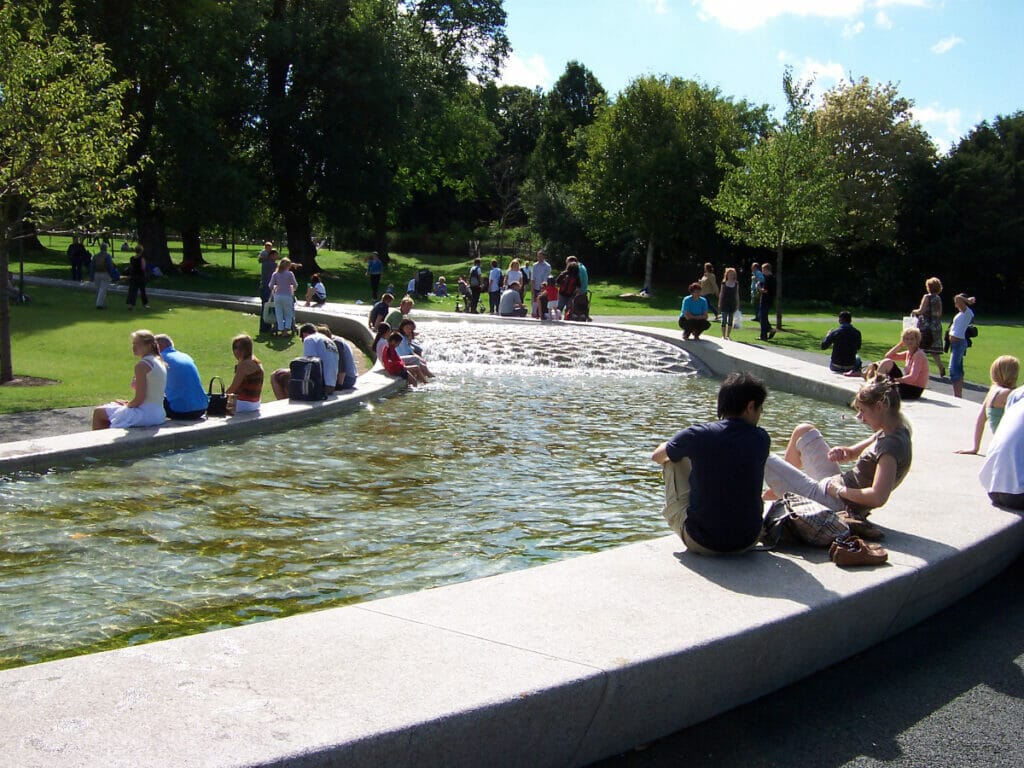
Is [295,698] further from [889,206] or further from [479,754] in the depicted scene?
[889,206]

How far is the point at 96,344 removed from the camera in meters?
19.5

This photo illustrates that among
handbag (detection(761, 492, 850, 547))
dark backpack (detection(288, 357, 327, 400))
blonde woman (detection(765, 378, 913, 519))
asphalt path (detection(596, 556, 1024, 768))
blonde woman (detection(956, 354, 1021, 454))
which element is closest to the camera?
asphalt path (detection(596, 556, 1024, 768))

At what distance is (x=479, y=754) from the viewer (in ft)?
12.3

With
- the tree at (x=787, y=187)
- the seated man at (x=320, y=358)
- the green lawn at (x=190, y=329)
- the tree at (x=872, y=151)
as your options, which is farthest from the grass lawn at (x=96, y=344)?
the tree at (x=872, y=151)

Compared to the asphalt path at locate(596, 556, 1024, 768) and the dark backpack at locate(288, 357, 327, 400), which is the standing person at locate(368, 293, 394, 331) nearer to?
the dark backpack at locate(288, 357, 327, 400)

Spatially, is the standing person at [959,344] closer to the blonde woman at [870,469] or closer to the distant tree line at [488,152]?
the blonde woman at [870,469]

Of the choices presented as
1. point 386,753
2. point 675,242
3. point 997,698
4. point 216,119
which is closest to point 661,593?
point 997,698

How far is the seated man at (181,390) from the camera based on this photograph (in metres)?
11.7

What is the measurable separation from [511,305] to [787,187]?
9553mm

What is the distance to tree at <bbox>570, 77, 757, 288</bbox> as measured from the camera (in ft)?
161

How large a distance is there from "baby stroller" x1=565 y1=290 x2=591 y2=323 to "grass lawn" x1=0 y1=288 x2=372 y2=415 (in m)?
7.73

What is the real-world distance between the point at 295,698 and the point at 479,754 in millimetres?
739

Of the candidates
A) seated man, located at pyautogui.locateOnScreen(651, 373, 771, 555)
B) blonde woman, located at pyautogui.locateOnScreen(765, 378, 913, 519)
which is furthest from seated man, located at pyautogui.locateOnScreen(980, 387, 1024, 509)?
seated man, located at pyautogui.locateOnScreen(651, 373, 771, 555)

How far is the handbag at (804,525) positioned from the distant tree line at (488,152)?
25345 millimetres
